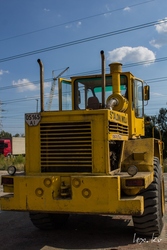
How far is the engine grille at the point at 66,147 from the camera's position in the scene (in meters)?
5.41

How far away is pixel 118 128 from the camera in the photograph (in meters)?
5.91

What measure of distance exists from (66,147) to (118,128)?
1013 mm

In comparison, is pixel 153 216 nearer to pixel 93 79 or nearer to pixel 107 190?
pixel 107 190

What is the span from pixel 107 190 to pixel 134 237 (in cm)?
123

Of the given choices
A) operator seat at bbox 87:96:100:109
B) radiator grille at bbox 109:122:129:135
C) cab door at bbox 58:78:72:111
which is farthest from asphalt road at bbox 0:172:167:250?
cab door at bbox 58:78:72:111

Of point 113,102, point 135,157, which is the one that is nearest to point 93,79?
point 113,102

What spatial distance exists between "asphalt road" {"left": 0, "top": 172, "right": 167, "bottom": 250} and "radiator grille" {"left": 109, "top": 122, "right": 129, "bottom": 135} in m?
1.79

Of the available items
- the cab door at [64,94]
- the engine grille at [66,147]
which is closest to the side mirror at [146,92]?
the cab door at [64,94]

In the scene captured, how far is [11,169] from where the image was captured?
5.82 metres

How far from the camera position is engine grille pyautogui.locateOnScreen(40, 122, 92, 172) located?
541 centimetres

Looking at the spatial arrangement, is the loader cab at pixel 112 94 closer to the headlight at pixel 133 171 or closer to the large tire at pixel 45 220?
the headlight at pixel 133 171

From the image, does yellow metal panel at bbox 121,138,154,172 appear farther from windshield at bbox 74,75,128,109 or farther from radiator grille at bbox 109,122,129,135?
windshield at bbox 74,75,128,109

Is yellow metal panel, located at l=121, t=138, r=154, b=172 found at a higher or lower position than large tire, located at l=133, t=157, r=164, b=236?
higher

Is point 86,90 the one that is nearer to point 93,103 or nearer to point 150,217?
point 93,103
